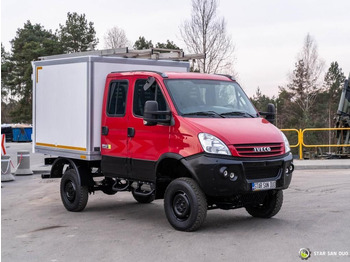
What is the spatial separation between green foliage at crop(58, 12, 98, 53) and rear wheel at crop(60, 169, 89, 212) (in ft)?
157

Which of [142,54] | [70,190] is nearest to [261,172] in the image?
[142,54]

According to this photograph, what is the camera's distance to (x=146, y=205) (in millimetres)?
10883

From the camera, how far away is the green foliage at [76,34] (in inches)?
2261

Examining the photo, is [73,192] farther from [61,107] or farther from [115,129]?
[115,129]

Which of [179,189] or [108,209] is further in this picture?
[108,209]

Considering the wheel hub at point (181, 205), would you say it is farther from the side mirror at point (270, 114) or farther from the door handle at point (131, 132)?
the side mirror at point (270, 114)

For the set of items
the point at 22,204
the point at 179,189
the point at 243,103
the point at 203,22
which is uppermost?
the point at 203,22

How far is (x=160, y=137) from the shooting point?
8.37 metres

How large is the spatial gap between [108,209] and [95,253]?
3698 millimetres

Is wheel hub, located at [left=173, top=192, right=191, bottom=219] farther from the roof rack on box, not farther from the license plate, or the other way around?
the roof rack on box

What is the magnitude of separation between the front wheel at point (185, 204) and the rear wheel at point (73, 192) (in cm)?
239

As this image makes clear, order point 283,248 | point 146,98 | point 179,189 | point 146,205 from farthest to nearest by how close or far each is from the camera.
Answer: point 146,205 < point 146,98 < point 179,189 < point 283,248

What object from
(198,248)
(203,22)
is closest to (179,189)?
(198,248)

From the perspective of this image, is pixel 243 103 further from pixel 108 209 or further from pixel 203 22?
pixel 203 22
